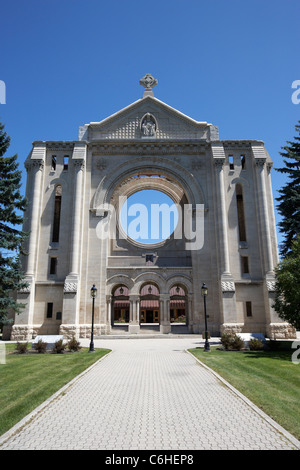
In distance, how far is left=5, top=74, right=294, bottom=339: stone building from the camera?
2697 centimetres

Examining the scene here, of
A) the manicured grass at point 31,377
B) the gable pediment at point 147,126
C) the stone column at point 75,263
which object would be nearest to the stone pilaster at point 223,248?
the gable pediment at point 147,126

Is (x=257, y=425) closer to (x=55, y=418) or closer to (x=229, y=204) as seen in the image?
(x=55, y=418)

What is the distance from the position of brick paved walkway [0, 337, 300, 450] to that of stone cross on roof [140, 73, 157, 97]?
30.0 metres

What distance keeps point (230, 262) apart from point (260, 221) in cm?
477

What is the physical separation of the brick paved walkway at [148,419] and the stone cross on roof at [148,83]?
29957 millimetres

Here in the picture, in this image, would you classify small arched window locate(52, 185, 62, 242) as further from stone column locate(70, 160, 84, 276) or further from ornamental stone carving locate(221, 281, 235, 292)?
ornamental stone carving locate(221, 281, 235, 292)

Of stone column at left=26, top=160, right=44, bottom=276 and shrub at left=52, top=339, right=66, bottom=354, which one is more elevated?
stone column at left=26, top=160, right=44, bottom=276

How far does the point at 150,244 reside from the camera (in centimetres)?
3181

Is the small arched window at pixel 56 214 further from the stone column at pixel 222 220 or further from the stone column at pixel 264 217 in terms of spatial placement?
the stone column at pixel 264 217

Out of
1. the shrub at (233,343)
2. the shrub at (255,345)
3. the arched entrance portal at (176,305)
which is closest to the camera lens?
the shrub at (255,345)

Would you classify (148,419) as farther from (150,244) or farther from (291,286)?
(150,244)

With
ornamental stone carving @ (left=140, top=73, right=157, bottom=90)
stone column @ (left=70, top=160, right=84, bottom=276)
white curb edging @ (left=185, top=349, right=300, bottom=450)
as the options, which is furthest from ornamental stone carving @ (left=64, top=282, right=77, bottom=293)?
ornamental stone carving @ (left=140, top=73, right=157, bottom=90)

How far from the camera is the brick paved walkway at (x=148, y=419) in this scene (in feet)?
18.3

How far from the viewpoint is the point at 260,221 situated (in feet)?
93.8
